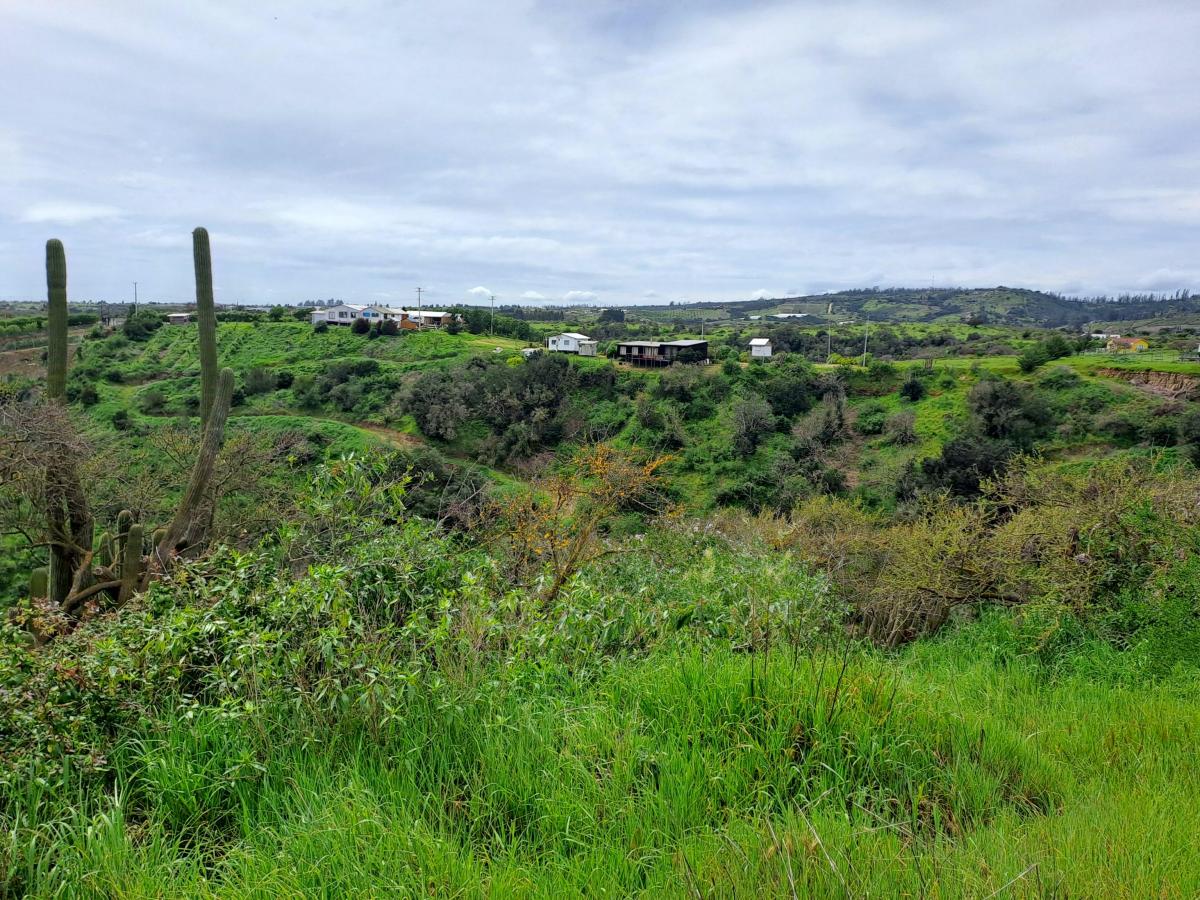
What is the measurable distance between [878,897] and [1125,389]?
36.5 meters

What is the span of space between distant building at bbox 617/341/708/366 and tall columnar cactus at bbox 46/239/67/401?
3722cm

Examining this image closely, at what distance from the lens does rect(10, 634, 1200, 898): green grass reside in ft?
5.78

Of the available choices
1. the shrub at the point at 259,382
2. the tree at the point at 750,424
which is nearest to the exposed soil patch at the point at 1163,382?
the tree at the point at 750,424

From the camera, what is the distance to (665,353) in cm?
4562

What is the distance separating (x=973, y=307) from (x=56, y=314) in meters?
131

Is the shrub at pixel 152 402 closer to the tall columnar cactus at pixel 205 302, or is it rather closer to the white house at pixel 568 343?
the tall columnar cactus at pixel 205 302

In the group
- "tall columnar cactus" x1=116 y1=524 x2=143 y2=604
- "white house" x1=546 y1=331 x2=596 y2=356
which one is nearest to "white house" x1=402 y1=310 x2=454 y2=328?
"white house" x1=546 y1=331 x2=596 y2=356

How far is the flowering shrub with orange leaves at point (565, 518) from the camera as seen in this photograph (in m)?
6.46

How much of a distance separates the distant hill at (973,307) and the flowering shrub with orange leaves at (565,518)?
309 ft

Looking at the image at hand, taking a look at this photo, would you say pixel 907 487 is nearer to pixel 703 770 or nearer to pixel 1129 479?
pixel 1129 479

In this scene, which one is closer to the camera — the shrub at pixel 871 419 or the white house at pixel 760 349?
the shrub at pixel 871 419

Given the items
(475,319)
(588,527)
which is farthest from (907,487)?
(475,319)

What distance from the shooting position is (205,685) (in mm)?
2840

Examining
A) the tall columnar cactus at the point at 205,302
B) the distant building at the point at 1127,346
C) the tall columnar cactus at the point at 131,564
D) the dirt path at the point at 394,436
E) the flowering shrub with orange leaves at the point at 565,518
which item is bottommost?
the dirt path at the point at 394,436
